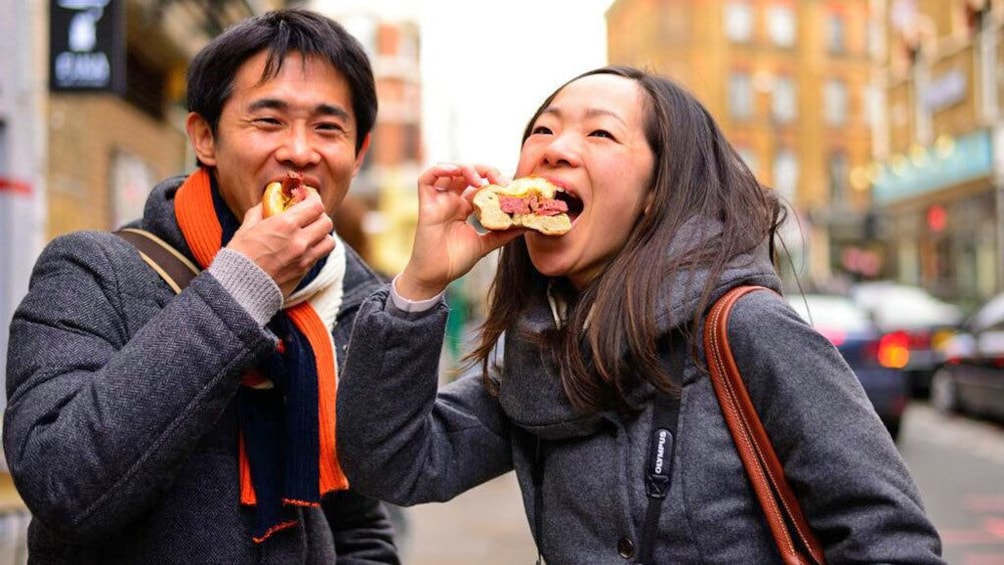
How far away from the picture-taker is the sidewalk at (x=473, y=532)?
241 inches

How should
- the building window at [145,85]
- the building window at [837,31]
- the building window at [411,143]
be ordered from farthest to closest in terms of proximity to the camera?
the building window at [837,31] → the building window at [411,143] → the building window at [145,85]

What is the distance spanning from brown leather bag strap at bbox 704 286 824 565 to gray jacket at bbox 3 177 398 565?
786mm

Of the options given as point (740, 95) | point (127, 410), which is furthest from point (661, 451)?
point (740, 95)

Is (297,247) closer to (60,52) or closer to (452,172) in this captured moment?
(452,172)

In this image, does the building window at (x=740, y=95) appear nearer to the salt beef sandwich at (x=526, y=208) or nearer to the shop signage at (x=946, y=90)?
the shop signage at (x=946, y=90)

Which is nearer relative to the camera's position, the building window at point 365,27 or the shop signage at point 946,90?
the shop signage at point 946,90

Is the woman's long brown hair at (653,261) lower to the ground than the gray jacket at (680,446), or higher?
higher

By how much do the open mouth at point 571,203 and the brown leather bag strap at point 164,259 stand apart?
743 millimetres

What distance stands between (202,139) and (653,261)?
98 cm

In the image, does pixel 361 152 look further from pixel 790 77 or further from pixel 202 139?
pixel 790 77

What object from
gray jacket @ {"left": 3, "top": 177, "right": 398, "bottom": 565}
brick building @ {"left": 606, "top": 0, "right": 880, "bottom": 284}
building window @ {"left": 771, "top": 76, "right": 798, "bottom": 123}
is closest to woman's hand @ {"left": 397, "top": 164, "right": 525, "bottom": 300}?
gray jacket @ {"left": 3, "top": 177, "right": 398, "bottom": 565}

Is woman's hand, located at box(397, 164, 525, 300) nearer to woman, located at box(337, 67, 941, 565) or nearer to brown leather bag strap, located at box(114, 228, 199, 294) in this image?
woman, located at box(337, 67, 941, 565)

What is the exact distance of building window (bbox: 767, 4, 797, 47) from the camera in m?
43.4

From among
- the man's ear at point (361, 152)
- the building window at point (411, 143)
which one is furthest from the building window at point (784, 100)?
the man's ear at point (361, 152)
